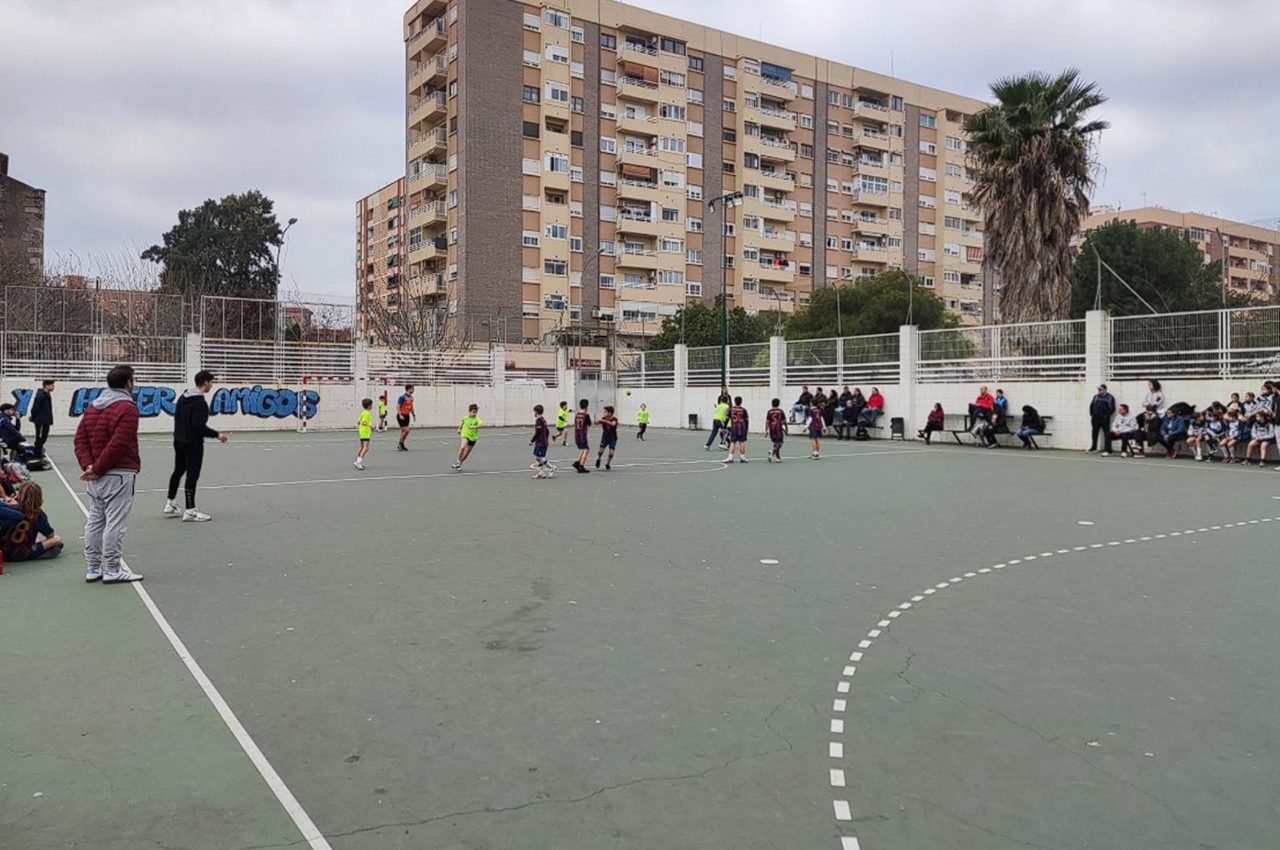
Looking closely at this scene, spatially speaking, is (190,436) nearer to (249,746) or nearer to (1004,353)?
(249,746)

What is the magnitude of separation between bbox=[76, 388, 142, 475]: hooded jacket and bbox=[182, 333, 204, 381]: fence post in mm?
30066

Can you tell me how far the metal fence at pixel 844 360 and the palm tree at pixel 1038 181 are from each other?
4530 millimetres

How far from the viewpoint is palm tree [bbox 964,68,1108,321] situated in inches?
1163

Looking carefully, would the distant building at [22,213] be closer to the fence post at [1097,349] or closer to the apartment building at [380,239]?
the apartment building at [380,239]

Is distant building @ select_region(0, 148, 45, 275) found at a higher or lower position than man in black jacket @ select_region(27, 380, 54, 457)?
higher

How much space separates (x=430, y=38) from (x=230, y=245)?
1991 centimetres

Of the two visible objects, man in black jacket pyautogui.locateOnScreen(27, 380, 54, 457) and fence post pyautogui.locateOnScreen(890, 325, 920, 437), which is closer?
man in black jacket pyautogui.locateOnScreen(27, 380, 54, 457)

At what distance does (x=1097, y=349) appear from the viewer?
77.4 ft

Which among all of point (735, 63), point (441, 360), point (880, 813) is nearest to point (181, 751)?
point (880, 813)

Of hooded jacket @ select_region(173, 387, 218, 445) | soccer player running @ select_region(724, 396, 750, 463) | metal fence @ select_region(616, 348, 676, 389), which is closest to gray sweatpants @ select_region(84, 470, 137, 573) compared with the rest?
hooded jacket @ select_region(173, 387, 218, 445)

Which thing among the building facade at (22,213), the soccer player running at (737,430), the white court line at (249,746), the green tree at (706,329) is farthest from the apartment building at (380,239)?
the white court line at (249,746)

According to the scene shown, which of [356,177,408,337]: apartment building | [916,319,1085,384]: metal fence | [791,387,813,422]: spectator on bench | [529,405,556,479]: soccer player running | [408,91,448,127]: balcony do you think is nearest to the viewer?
[529,405,556,479]: soccer player running

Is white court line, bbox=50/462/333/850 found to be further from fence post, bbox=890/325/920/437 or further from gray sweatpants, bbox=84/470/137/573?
fence post, bbox=890/325/920/437

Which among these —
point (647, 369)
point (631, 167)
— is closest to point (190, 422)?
point (647, 369)
